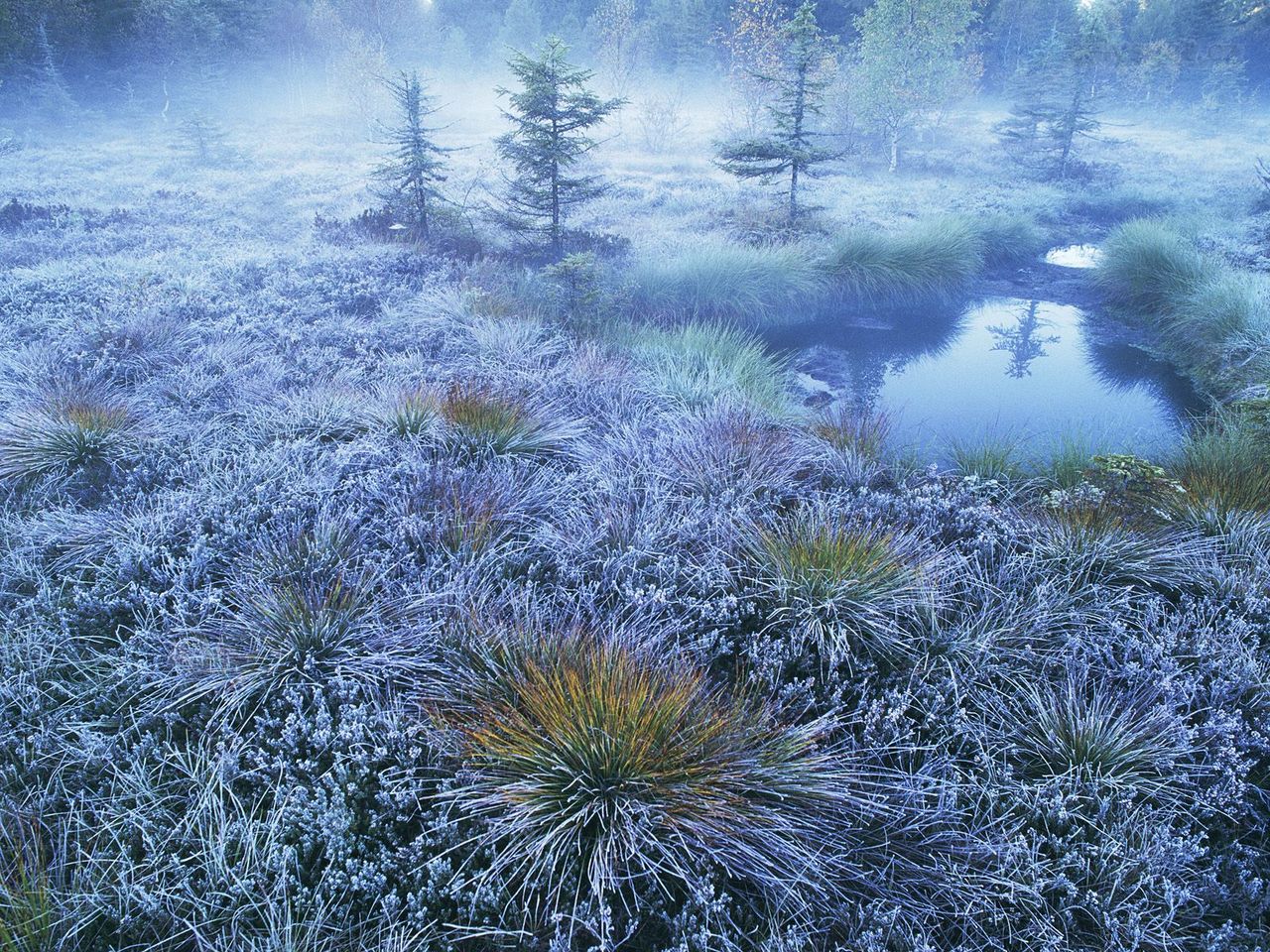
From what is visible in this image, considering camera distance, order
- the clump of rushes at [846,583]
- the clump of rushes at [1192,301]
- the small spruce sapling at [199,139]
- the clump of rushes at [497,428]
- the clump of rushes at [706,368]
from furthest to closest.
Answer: the small spruce sapling at [199,139] < the clump of rushes at [1192,301] < the clump of rushes at [706,368] < the clump of rushes at [497,428] < the clump of rushes at [846,583]

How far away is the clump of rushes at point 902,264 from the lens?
11461 millimetres

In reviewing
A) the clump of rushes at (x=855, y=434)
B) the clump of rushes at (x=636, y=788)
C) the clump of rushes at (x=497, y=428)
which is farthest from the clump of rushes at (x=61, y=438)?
the clump of rushes at (x=855, y=434)

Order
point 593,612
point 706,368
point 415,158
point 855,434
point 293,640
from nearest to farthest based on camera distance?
point 293,640, point 593,612, point 855,434, point 706,368, point 415,158

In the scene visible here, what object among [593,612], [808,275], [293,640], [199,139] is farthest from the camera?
[199,139]

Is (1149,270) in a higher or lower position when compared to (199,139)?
lower

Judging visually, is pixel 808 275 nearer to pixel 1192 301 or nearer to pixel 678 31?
pixel 1192 301

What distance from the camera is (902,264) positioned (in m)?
11.8

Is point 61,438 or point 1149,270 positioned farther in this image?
point 1149,270

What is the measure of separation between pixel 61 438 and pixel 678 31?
32.1m

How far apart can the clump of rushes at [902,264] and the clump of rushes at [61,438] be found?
10.0 metres

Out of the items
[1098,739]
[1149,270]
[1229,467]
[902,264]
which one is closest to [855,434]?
[1229,467]

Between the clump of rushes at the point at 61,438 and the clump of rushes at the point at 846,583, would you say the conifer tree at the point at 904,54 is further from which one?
the clump of rushes at the point at 61,438

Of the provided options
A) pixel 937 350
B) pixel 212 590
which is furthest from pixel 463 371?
pixel 937 350

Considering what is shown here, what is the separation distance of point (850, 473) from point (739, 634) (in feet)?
7.08
